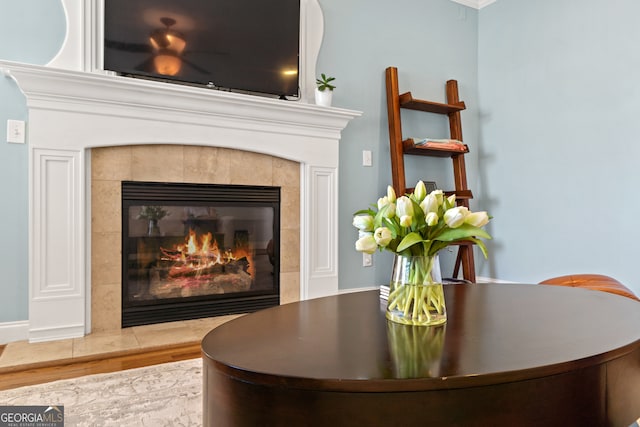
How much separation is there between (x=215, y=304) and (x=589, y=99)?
9.80 ft

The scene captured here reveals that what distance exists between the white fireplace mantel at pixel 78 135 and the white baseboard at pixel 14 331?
0.12 meters

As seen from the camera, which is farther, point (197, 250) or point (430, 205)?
point (197, 250)

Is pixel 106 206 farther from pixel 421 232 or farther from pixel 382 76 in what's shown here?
pixel 382 76

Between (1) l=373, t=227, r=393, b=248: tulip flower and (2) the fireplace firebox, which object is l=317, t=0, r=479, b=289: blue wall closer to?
(2) the fireplace firebox

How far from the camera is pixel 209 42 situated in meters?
2.61

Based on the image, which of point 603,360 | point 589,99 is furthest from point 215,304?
point 589,99

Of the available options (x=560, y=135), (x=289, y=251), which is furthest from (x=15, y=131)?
(x=560, y=135)

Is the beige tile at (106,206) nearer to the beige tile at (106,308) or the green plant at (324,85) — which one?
the beige tile at (106,308)

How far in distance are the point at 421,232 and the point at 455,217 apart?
84mm

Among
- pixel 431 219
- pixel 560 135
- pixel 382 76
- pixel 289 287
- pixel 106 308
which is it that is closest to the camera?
pixel 431 219

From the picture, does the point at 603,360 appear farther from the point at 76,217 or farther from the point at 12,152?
the point at 12,152

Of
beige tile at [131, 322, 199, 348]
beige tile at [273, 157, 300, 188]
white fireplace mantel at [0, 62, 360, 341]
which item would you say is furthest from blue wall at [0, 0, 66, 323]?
beige tile at [273, 157, 300, 188]

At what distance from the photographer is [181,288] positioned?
265cm

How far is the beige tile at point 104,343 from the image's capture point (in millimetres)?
2055
